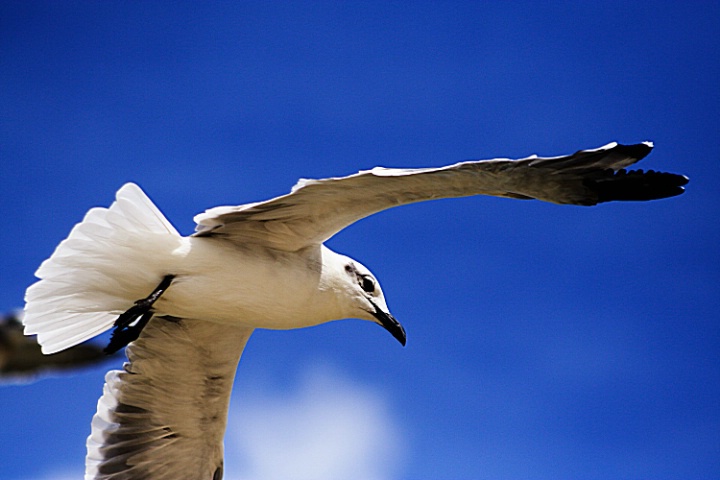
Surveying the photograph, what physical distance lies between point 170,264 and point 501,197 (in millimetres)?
1553

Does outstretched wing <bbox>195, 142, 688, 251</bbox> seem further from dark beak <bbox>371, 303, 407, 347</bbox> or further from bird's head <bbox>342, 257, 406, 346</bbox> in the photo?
dark beak <bbox>371, 303, 407, 347</bbox>

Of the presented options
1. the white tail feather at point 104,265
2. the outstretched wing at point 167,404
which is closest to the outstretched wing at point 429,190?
the white tail feather at point 104,265

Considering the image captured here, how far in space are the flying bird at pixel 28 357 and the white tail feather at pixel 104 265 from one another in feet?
2.79

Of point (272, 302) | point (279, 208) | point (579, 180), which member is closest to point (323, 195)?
point (279, 208)

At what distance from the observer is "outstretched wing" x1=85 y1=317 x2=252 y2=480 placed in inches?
197

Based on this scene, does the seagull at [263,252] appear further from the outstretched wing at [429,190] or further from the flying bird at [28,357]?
the flying bird at [28,357]

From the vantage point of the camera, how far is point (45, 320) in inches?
169

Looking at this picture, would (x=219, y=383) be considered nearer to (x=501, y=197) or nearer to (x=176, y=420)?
(x=176, y=420)

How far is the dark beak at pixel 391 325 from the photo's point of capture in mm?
4564

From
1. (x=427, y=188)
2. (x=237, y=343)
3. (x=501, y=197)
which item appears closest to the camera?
(x=427, y=188)

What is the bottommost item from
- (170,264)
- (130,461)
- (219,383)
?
(130,461)

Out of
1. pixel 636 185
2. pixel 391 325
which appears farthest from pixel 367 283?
pixel 636 185

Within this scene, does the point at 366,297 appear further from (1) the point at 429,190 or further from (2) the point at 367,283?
(1) the point at 429,190

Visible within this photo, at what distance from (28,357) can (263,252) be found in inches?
90.5
